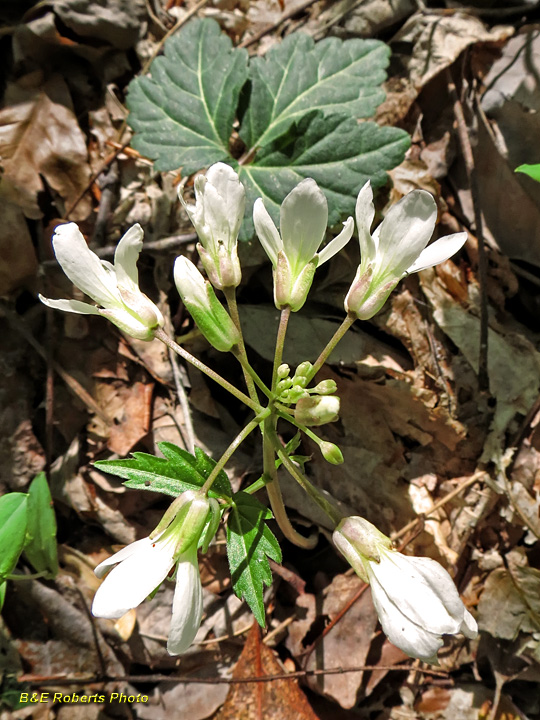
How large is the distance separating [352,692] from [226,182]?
7.09ft

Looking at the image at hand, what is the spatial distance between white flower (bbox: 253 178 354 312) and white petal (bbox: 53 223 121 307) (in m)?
0.48

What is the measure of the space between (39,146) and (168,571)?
2.60 meters

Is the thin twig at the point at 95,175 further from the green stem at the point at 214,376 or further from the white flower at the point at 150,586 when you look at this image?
the white flower at the point at 150,586

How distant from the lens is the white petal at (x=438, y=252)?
1.52 metres

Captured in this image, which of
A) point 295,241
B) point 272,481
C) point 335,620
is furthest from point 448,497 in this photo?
point 295,241

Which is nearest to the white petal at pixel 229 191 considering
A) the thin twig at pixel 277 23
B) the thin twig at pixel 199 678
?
the thin twig at pixel 199 678

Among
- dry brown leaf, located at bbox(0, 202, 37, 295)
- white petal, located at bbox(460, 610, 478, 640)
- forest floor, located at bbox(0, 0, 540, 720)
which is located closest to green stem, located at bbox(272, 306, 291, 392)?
white petal, located at bbox(460, 610, 478, 640)

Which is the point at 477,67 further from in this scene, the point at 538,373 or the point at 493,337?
the point at 538,373

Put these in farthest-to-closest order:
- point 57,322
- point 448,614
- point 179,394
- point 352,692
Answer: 1. point 57,322
2. point 179,394
3. point 352,692
4. point 448,614

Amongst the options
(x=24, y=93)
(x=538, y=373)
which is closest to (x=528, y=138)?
(x=538, y=373)

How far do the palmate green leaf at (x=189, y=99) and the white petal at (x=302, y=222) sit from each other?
1.13 m

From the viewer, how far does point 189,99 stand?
2650 mm

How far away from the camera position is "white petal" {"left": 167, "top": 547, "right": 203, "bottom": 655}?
1.28 meters

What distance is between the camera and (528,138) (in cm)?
254
